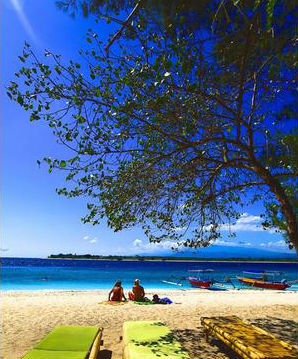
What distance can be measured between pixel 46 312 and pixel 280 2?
44.7 feet

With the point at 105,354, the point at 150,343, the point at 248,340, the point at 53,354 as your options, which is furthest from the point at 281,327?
the point at 53,354

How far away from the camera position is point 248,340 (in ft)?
22.4

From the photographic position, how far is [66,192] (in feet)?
29.7

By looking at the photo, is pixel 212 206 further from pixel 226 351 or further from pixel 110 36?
pixel 110 36

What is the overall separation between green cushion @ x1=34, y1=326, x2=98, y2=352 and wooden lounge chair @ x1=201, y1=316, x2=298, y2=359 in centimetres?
304

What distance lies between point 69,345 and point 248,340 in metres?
3.79

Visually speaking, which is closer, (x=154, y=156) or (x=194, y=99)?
(x=194, y=99)

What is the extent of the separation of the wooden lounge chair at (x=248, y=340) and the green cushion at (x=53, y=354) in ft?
10.2

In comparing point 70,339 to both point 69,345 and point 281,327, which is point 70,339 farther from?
point 281,327

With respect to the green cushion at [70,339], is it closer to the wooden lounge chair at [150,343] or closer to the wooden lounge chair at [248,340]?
the wooden lounge chair at [150,343]

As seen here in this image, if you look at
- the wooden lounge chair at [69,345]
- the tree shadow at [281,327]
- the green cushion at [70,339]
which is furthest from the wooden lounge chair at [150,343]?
the tree shadow at [281,327]

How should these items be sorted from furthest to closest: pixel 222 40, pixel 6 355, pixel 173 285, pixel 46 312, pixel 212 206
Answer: pixel 173 285, pixel 46 312, pixel 212 206, pixel 6 355, pixel 222 40

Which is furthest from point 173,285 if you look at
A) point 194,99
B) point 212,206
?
point 194,99

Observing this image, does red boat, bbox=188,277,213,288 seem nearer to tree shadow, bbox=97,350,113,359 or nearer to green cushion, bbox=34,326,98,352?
tree shadow, bbox=97,350,113,359
